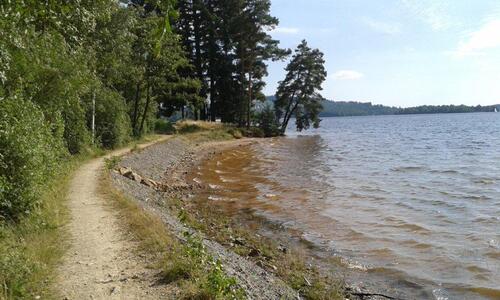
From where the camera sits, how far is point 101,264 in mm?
7793

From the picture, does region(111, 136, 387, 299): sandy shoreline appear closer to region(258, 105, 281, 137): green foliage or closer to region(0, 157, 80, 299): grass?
region(0, 157, 80, 299): grass

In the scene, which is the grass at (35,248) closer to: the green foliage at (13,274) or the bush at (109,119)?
the green foliage at (13,274)

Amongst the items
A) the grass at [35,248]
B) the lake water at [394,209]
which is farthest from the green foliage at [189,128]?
the grass at [35,248]

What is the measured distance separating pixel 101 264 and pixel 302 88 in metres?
55.1

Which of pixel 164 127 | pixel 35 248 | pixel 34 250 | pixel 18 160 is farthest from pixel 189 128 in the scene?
pixel 34 250

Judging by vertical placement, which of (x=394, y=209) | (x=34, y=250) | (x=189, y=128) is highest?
(x=34, y=250)

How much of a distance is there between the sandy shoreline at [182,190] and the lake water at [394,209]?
1.70 meters

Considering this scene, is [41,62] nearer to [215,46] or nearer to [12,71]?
[12,71]

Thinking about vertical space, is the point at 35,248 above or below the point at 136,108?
below

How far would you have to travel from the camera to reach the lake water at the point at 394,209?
1035cm

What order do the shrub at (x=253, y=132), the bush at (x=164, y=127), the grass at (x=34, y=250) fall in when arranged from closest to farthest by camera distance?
the grass at (x=34, y=250), the bush at (x=164, y=127), the shrub at (x=253, y=132)

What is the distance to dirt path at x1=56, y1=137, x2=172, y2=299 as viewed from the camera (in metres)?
6.64

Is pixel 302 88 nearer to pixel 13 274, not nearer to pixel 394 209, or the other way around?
pixel 394 209

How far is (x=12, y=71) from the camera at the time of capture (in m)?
10.8
